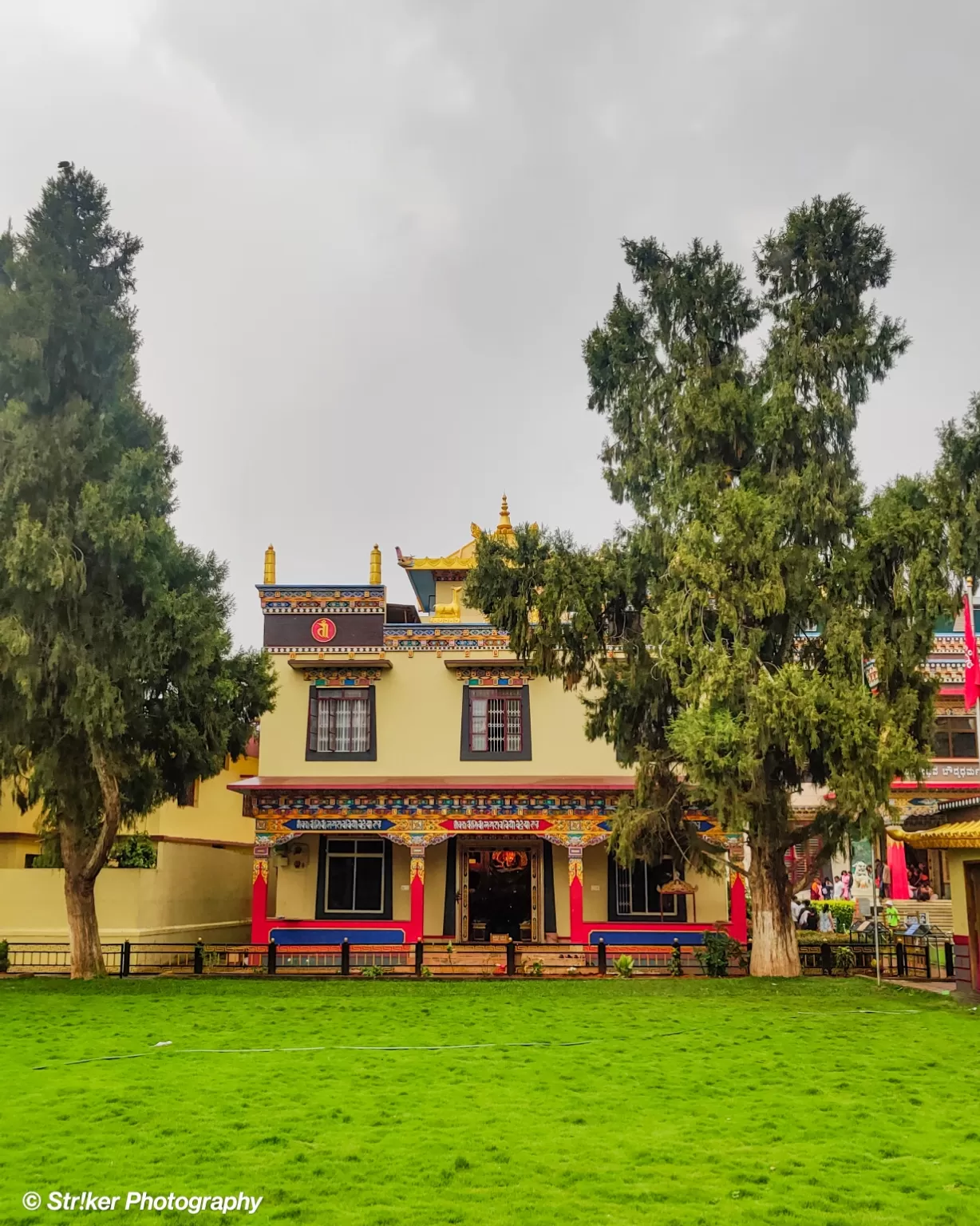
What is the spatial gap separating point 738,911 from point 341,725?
9758mm

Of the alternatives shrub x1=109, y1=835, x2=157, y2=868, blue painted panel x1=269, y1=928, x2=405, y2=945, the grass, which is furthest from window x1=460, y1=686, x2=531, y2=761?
the grass

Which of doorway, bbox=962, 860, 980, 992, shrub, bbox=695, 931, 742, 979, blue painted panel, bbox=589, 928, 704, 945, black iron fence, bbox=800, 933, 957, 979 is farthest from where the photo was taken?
blue painted panel, bbox=589, 928, 704, 945

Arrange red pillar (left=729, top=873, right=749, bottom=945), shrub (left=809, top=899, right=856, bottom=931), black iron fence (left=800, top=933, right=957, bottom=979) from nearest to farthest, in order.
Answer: black iron fence (left=800, top=933, right=957, bottom=979)
red pillar (left=729, top=873, right=749, bottom=945)
shrub (left=809, top=899, right=856, bottom=931)

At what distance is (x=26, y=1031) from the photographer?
1327cm

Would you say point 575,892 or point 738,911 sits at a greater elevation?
point 575,892

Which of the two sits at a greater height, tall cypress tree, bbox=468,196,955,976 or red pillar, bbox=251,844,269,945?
tall cypress tree, bbox=468,196,955,976

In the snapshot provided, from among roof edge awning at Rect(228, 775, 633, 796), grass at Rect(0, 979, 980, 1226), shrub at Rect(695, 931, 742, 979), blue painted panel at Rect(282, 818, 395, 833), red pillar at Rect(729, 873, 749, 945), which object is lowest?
grass at Rect(0, 979, 980, 1226)

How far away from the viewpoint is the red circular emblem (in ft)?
→ 84.4

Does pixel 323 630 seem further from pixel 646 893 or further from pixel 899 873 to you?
pixel 899 873

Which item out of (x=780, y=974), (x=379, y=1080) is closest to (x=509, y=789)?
(x=780, y=974)

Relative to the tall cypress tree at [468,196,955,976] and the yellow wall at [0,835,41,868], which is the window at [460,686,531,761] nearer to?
the tall cypress tree at [468,196,955,976]

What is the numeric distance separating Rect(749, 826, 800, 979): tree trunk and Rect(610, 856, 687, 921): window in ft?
15.1

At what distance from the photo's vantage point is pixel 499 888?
26031 mm

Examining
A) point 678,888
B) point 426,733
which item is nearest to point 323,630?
point 426,733
